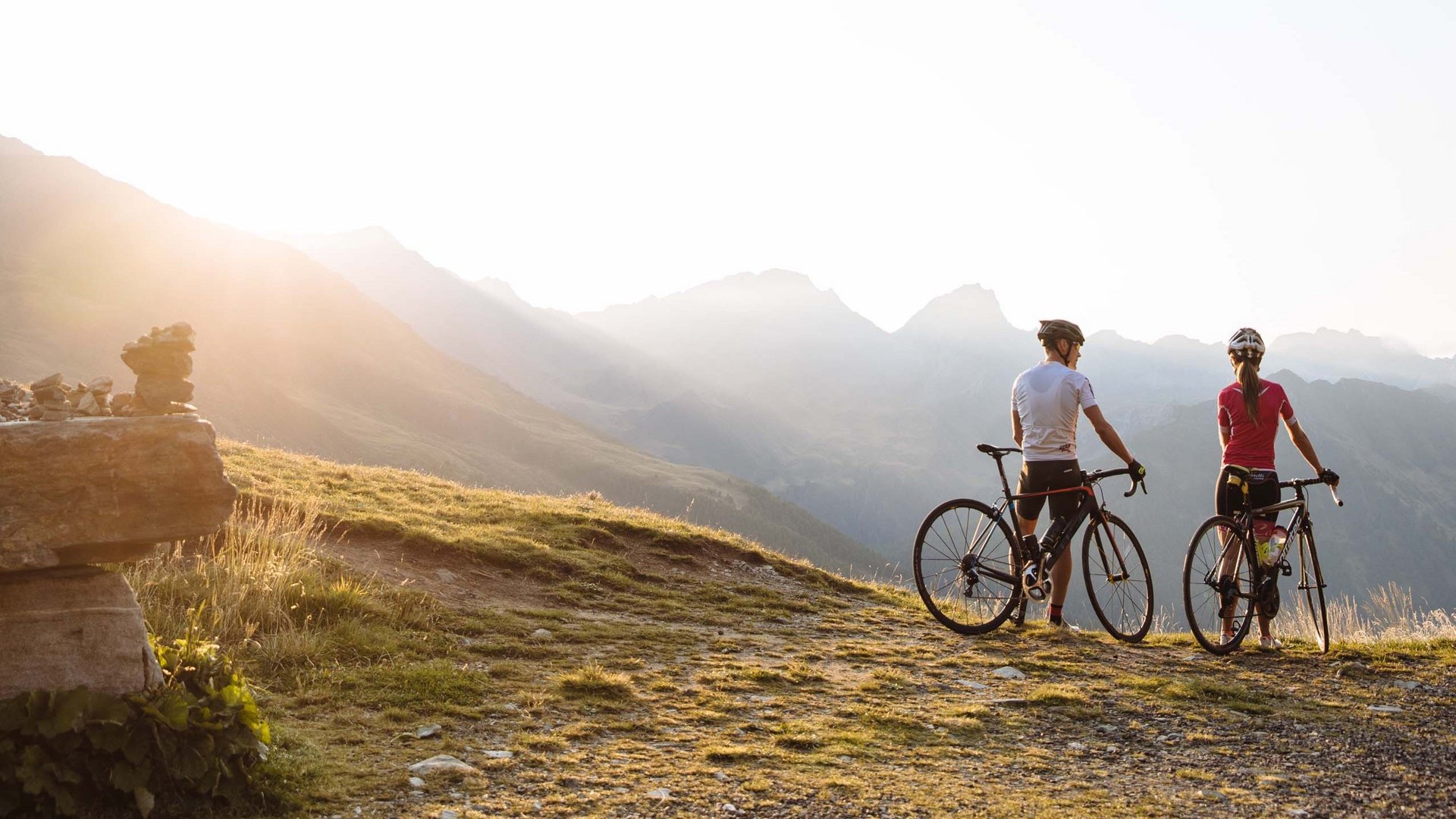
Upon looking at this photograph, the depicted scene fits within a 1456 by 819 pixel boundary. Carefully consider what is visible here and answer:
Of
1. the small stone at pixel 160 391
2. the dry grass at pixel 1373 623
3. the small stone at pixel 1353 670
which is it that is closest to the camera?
the small stone at pixel 160 391

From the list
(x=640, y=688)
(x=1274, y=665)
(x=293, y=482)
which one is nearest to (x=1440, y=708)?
(x=1274, y=665)

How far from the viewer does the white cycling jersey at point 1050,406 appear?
930 cm

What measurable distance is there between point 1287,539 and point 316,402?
209 m

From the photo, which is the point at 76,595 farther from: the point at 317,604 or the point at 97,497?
the point at 317,604

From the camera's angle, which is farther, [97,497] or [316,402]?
[316,402]

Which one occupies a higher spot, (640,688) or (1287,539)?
(1287,539)

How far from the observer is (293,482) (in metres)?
14.4

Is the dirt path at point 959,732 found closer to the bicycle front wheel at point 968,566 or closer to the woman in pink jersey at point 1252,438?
the bicycle front wheel at point 968,566

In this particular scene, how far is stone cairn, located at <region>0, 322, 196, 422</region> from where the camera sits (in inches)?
174

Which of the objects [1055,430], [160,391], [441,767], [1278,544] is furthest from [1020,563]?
[160,391]

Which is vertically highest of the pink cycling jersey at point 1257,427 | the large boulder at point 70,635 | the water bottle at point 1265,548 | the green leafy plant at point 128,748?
the pink cycling jersey at point 1257,427

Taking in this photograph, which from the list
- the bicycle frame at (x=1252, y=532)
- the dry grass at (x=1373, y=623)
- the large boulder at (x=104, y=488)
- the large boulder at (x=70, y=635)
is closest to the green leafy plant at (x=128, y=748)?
the large boulder at (x=70, y=635)

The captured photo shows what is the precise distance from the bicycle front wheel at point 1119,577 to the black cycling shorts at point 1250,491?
994 mm

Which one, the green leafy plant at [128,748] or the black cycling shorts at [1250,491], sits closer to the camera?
the green leafy plant at [128,748]
